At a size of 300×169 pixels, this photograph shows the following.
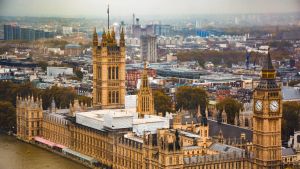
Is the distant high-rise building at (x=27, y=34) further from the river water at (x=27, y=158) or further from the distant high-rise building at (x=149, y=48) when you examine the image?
the distant high-rise building at (x=149, y=48)

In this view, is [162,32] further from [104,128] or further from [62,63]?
[104,128]

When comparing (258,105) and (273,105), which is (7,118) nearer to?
(258,105)

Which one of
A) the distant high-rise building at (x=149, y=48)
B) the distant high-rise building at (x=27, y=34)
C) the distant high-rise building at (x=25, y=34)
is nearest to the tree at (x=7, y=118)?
the distant high-rise building at (x=25, y=34)

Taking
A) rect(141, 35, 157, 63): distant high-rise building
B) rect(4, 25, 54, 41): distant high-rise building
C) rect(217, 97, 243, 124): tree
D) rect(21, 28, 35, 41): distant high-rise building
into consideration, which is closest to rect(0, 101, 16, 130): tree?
rect(4, 25, 54, 41): distant high-rise building

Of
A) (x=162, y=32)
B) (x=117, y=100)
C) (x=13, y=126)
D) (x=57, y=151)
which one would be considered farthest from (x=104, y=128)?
(x=162, y=32)

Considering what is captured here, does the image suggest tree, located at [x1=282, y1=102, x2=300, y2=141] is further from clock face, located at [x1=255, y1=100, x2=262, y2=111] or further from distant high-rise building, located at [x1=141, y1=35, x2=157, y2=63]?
distant high-rise building, located at [x1=141, y1=35, x2=157, y2=63]
